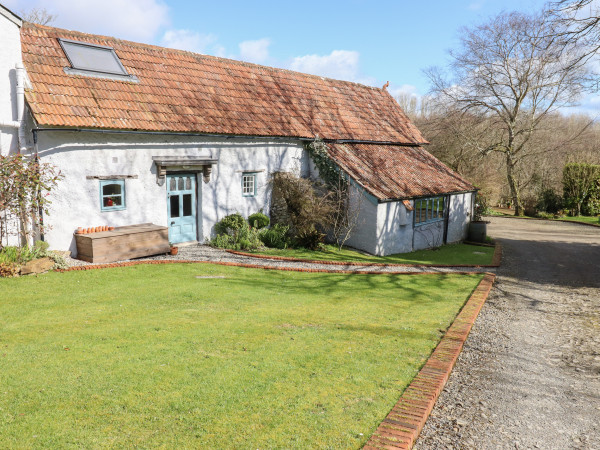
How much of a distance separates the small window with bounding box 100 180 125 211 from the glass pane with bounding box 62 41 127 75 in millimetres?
3916

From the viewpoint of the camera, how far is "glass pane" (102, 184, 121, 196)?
1333cm

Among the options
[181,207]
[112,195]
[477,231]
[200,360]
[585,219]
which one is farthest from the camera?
[585,219]

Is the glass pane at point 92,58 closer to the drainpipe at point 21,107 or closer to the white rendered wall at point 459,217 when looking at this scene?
the drainpipe at point 21,107

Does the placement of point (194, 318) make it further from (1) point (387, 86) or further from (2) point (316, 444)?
(1) point (387, 86)

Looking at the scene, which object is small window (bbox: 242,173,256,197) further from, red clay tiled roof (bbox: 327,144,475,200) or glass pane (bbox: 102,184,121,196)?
glass pane (bbox: 102,184,121,196)

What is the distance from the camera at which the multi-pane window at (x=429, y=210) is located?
19641 mm

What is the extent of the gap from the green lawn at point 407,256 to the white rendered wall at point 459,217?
6.48 feet

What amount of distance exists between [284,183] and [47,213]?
8.81 meters

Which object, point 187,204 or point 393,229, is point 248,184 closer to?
point 187,204

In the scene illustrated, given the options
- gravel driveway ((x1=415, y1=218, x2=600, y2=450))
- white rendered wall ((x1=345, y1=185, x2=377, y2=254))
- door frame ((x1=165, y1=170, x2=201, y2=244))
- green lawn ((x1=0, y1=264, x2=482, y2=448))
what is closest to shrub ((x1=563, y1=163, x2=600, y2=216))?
white rendered wall ((x1=345, y1=185, x2=377, y2=254))

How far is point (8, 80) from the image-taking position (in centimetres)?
1172

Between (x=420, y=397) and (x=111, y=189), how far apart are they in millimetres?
11262

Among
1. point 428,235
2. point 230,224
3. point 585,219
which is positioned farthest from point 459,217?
point 585,219

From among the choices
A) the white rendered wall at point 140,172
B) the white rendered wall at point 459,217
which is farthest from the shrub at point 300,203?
the white rendered wall at point 459,217
